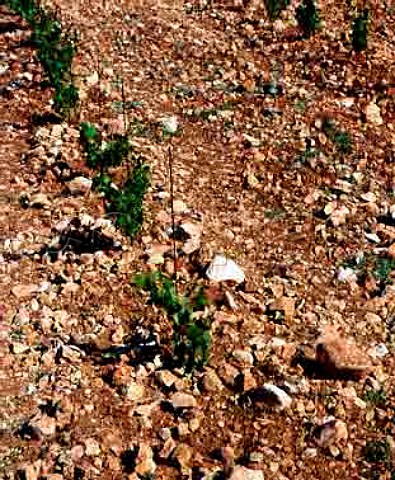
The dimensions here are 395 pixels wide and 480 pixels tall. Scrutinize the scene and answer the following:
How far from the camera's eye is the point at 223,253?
6.15 meters

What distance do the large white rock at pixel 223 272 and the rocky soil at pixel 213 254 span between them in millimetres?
10

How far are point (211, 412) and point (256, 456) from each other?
0.41 metres

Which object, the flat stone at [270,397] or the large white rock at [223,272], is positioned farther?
the large white rock at [223,272]

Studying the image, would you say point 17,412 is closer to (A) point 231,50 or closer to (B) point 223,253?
(B) point 223,253

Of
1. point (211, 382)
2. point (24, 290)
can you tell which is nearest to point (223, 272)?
point (211, 382)

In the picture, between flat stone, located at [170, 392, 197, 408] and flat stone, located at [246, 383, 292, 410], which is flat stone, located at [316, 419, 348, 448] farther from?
flat stone, located at [170, 392, 197, 408]

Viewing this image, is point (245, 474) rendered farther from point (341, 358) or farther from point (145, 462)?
point (341, 358)

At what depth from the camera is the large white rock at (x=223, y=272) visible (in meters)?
5.80

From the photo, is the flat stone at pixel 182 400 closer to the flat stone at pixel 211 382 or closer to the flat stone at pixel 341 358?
the flat stone at pixel 211 382


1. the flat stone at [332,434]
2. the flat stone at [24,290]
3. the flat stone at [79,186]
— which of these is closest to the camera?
the flat stone at [332,434]

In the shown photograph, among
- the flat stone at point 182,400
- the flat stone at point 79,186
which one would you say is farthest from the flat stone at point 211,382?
the flat stone at point 79,186

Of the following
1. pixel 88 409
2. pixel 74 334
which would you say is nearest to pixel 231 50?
pixel 74 334

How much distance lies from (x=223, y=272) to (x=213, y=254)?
0.28 meters

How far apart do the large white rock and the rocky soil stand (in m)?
0.01
